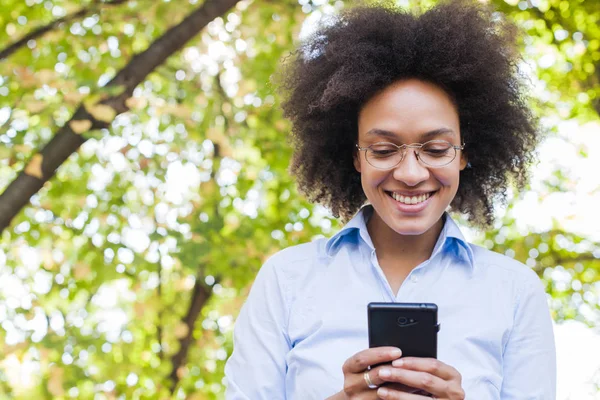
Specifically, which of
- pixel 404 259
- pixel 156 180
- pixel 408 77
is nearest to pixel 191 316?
pixel 156 180

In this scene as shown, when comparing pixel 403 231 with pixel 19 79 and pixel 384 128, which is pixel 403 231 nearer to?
pixel 384 128

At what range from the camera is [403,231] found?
201 cm

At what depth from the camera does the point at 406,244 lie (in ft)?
7.05

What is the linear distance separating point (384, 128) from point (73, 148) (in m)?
2.85

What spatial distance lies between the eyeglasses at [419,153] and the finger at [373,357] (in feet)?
1.66

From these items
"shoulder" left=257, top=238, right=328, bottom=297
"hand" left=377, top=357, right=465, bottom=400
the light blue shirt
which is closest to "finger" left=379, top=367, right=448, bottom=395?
"hand" left=377, top=357, right=465, bottom=400

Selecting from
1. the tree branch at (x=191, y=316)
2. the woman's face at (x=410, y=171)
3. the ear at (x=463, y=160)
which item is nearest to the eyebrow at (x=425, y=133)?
the woman's face at (x=410, y=171)

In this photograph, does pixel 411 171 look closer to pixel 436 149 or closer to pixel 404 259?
pixel 436 149

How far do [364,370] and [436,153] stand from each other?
0.61 meters

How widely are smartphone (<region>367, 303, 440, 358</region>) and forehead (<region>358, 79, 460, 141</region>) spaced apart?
0.48 metres

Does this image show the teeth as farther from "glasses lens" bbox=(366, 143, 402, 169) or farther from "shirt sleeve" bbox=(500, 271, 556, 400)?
"shirt sleeve" bbox=(500, 271, 556, 400)

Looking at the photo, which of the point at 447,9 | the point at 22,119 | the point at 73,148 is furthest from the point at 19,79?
the point at 447,9

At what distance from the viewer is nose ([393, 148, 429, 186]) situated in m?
1.96

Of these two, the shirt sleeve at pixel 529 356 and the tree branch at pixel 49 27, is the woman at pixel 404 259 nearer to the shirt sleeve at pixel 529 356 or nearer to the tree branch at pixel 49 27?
the shirt sleeve at pixel 529 356
